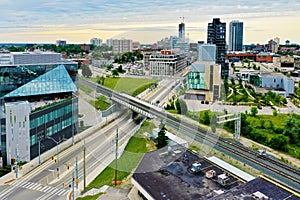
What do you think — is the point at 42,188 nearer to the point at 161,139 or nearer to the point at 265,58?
the point at 161,139

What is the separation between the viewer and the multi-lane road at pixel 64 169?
8070 millimetres

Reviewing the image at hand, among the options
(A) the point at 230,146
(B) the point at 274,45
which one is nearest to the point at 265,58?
(B) the point at 274,45

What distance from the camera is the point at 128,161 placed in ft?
29.7

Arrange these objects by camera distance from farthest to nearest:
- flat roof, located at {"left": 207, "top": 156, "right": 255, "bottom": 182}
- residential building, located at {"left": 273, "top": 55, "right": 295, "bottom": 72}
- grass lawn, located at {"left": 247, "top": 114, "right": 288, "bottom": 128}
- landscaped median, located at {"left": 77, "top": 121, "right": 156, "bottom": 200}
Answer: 1. residential building, located at {"left": 273, "top": 55, "right": 295, "bottom": 72}
2. grass lawn, located at {"left": 247, "top": 114, "right": 288, "bottom": 128}
3. landscaped median, located at {"left": 77, "top": 121, "right": 156, "bottom": 200}
4. flat roof, located at {"left": 207, "top": 156, "right": 255, "bottom": 182}

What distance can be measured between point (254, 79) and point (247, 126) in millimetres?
14264

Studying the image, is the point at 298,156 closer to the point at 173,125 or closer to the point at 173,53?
the point at 173,125

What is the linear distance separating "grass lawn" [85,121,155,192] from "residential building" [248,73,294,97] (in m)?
15.7

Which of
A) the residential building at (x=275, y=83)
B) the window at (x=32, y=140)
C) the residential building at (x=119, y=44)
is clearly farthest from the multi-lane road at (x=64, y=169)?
the residential building at (x=275, y=83)

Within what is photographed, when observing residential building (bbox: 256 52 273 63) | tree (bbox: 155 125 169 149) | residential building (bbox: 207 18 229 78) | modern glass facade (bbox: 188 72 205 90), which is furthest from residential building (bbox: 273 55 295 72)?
tree (bbox: 155 125 169 149)

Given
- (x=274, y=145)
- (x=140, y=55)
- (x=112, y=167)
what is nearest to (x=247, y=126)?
(x=274, y=145)

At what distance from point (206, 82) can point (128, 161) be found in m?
11.2

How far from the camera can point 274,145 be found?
37.3 ft

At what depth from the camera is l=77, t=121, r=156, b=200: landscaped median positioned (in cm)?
850

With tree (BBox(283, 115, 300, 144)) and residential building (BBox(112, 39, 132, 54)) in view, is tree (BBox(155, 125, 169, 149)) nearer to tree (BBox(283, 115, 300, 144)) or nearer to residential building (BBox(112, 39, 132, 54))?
residential building (BBox(112, 39, 132, 54))
